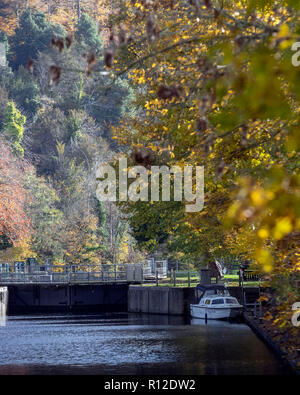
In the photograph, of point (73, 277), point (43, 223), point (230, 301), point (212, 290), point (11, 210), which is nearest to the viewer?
point (230, 301)

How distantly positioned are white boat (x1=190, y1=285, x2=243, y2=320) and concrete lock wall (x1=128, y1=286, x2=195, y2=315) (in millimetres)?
3009

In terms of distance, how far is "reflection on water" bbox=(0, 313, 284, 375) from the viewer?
89.8ft

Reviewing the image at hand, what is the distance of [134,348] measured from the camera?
3366 cm

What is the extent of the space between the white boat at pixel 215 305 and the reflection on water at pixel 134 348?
2.58 feet

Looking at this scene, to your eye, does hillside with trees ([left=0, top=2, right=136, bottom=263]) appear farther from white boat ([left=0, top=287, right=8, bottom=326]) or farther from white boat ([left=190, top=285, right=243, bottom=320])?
white boat ([left=190, top=285, right=243, bottom=320])

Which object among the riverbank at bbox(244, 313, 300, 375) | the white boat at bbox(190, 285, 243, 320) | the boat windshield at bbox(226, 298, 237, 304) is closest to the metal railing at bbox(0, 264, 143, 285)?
the white boat at bbox(190, 285, 243, 320)

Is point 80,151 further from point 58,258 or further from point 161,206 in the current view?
point 161,206

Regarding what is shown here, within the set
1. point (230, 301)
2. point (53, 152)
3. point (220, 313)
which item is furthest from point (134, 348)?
point (53, 152)

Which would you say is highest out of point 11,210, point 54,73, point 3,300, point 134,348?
point 11,210

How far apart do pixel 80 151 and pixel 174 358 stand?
73.9 metres

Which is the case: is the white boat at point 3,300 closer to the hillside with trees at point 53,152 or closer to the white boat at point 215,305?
the hillside with trees at point 53,152

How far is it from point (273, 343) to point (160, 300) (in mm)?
24568

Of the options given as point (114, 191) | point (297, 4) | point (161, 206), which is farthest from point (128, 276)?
A: point (297, 4)

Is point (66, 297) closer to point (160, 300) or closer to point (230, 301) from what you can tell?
point (160, 300)
